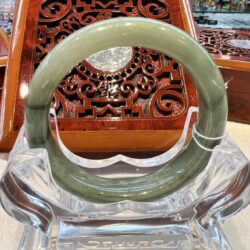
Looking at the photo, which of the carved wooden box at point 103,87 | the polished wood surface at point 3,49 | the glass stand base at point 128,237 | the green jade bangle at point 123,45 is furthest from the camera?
the polished wood surface at point 3,49

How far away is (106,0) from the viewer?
0.97m

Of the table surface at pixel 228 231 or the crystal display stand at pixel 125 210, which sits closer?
the crystal display stand at pixel 125 210

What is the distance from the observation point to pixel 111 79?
867mm

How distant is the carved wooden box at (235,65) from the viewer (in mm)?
1000

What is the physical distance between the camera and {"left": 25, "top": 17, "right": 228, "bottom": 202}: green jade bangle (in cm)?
46

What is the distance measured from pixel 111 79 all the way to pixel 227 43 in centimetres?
46

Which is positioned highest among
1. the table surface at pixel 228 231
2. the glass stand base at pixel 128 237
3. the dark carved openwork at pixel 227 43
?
the dark carved openwork at pixel 227 43

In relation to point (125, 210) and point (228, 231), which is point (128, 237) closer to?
point (125, 210)

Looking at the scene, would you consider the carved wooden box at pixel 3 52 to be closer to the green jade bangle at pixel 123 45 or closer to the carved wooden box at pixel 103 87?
the carved wooden box at pixel 103 87

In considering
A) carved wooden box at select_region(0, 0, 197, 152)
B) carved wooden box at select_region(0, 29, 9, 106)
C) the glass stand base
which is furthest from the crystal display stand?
carved wooden box at select_region(0, 29, 9, 106)

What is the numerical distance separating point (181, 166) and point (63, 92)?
0.40 meters

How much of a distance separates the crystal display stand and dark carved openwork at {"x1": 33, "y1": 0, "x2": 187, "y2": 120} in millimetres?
225

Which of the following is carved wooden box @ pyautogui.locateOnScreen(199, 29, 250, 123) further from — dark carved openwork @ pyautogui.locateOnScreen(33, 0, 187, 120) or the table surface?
the table surface

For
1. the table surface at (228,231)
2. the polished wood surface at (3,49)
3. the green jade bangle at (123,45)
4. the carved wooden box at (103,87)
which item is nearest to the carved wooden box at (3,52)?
the polished wood surface at (3,49)
